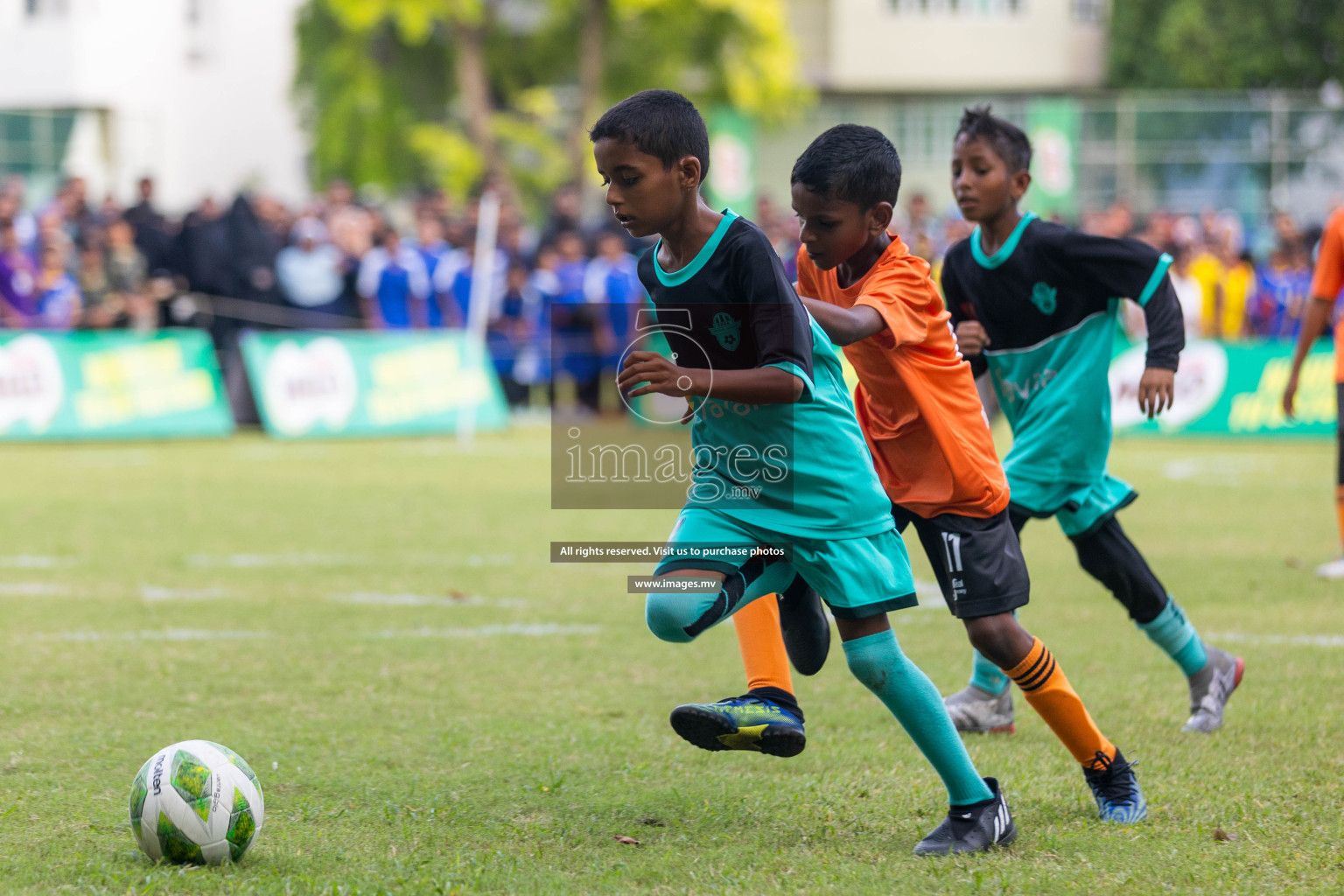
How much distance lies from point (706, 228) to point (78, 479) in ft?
31.0

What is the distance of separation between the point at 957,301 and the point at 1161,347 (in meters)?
0.71

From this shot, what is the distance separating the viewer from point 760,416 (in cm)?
368

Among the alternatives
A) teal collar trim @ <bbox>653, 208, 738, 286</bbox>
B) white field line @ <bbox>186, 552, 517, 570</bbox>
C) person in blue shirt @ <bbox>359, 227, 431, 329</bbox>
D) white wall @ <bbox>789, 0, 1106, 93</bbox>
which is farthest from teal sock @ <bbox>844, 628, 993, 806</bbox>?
white wall @ <bbox>789, 0, 1106, 93</bbox>

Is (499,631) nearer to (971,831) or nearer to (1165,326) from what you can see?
(1165,326)

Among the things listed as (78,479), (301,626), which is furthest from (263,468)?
(301,626)

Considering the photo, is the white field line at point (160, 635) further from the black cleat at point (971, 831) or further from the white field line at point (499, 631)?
the black cleat at point (971, 831)

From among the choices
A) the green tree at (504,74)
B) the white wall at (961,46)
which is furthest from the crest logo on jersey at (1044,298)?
the white wall at (961,46)

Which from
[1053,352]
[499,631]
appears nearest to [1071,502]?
[1053,352]

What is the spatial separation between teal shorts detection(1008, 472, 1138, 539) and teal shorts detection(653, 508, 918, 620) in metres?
1.28

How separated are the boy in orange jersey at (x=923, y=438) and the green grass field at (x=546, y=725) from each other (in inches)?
12.7

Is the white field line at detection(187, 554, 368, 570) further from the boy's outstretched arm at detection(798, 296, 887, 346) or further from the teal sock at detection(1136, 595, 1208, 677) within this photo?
the boy's outstretched arm at detection(798, 296, 887, 346)

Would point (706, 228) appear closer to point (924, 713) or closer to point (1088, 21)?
point (924, 713)

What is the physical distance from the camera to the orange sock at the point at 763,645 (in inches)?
157

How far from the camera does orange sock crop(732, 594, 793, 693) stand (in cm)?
398
